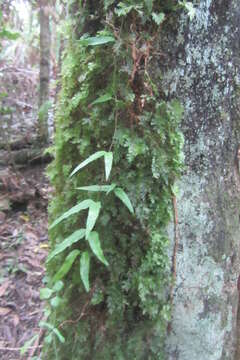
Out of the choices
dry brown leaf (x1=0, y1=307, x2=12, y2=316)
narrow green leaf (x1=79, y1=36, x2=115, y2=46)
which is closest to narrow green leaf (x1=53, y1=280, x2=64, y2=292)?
narrow green leaf (x1=79, y1=36, x2=115, y2=46)

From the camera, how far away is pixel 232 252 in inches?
63.2

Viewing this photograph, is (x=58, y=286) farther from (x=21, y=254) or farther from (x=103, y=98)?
(x=21, y=254)

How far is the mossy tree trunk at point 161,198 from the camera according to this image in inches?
53.7

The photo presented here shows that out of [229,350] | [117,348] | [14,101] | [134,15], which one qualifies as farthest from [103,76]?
[14,101]

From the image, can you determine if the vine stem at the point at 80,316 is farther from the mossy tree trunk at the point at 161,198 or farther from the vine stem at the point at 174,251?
the vine stem at the point at 174,251

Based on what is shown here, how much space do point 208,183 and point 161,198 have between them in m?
0.20

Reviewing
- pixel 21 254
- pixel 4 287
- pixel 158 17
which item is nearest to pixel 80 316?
pixel 158 17

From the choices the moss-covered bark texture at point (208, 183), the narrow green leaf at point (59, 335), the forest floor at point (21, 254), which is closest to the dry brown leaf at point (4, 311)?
the forest floor at point (21, 254)

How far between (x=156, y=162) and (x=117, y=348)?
2.49 feet

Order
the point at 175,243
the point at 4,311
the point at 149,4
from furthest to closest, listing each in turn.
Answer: the point at 4,311 < the point at 175,243 < the point at 149,4

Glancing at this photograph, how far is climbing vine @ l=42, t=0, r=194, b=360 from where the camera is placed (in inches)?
52.5

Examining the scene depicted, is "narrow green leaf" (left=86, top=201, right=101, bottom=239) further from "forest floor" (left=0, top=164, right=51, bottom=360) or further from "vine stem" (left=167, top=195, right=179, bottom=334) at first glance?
"forest floor" (left=0, top=164, right=51, bottom=360)

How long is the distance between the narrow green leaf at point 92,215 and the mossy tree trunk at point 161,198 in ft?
0.49

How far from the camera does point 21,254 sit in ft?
11.0
